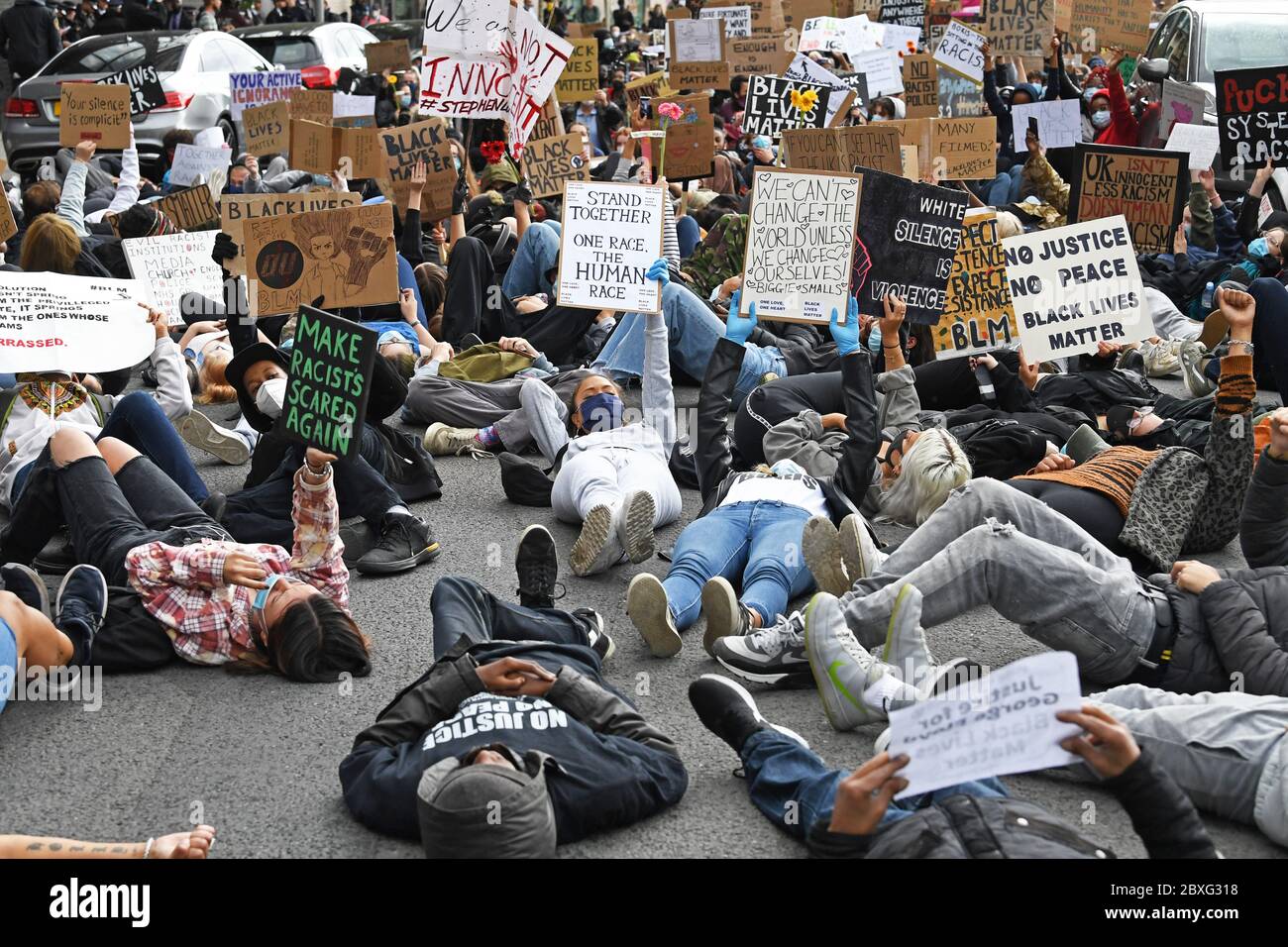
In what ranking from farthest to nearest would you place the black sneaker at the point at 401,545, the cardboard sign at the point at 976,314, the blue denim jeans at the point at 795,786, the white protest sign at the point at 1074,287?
1. the cardboard sign at the point at 976,314
2. the white protest sign at the point at 1074,287
3. the black sneaker at the point at 401,545
4. the blue denim jeans at the point at 795,786

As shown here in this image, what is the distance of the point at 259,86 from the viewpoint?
14586 millimetres

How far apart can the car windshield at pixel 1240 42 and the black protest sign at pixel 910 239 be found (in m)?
6.95

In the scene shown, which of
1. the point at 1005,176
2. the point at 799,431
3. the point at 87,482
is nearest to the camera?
the point at 87,482

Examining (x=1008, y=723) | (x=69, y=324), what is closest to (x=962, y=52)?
(x=69, y=324)

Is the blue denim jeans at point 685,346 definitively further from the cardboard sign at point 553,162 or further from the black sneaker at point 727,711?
the black sneaker at point 727,711

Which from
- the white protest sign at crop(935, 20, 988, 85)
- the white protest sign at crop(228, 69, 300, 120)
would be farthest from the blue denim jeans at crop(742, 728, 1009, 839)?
the white protest sign at crop(228, 69, 300, 120)

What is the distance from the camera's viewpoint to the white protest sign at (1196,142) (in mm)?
10633

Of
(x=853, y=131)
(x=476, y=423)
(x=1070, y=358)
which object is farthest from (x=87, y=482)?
(x=853, y=131)

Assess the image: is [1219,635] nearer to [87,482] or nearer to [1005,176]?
[87,482]

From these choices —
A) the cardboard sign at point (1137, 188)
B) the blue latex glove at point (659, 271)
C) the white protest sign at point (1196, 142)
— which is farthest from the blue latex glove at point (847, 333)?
the white protest sign at point (1196, 142)

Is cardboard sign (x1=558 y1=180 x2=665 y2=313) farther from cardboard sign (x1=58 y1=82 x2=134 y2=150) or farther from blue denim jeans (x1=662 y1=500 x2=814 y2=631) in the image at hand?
cardboard sign (x1=58 y1=82 x2=134 y2=150)

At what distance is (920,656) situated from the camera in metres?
4.54

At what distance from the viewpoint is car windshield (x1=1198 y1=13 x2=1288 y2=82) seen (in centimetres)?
1308
